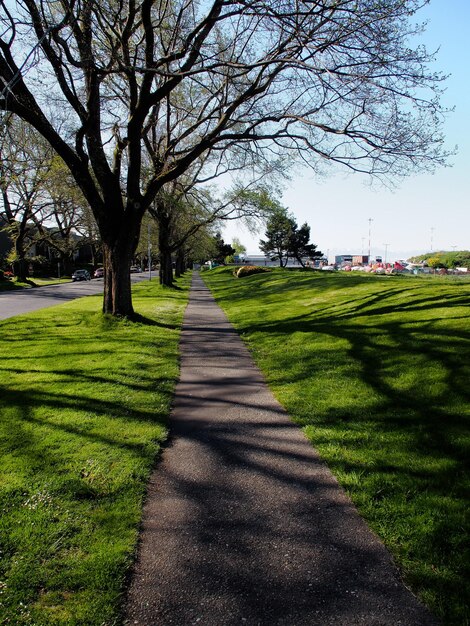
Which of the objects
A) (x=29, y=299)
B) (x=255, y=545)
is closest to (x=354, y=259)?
(x=29, y=299)

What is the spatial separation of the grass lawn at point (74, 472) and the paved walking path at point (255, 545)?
8.2 inches

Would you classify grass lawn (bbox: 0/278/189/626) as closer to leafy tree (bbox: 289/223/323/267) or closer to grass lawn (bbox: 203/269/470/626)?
grass lawn (bbox: 203/269/470/626)

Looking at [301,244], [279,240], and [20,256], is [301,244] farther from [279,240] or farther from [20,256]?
[20,256]

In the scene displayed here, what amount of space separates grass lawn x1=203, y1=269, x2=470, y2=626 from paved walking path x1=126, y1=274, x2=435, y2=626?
21cm

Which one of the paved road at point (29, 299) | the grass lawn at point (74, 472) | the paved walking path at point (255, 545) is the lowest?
the paved walking path at point (255, 545)

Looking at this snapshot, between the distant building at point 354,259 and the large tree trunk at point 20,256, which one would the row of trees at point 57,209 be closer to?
the large tree trunk at point 20,256

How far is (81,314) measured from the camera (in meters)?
15.2

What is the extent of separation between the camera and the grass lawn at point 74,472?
252 centimetres

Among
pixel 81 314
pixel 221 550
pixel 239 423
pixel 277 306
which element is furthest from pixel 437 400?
pixel 81 314

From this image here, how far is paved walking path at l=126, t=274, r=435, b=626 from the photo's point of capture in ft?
7.88

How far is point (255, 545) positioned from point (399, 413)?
298cm

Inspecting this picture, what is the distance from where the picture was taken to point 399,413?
526 centimetres

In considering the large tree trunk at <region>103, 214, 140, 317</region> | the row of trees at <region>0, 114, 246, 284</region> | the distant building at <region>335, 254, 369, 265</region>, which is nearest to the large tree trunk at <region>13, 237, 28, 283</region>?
the row of trees at <region>0, 114, 246, 284</region>

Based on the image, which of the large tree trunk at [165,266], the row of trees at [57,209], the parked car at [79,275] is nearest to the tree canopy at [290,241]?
the row of trees at [57,209]
